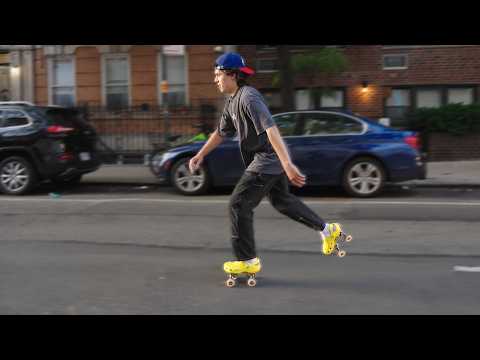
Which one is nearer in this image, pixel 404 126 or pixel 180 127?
pixel 404 126

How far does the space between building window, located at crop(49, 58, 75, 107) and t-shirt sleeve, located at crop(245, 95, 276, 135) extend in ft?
53.0

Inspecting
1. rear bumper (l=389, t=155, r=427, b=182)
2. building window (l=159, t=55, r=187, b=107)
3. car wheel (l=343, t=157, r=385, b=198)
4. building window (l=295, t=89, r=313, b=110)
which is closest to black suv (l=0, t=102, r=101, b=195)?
Result: car wheel (l=343, t=157, r=385, b=198)

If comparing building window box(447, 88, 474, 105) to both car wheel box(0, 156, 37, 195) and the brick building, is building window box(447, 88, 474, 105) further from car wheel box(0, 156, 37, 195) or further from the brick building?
car wheel box(0, 156, 37, 195)

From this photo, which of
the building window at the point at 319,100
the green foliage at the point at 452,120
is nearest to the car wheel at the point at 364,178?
the green foliage at the point at 452,120

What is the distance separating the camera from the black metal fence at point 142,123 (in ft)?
60.3

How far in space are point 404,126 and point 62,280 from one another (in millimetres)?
13923

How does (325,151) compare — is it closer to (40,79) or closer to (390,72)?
(390,72)

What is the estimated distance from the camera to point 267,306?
4539mm

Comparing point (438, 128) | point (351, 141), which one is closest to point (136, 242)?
point (351, 141)

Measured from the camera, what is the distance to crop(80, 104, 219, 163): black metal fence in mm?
18375

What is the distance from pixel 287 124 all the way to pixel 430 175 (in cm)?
454

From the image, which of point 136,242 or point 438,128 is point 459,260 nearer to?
point 136,242

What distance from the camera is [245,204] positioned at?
16.3 ft

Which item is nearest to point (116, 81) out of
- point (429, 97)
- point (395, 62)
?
point (395, 62)
